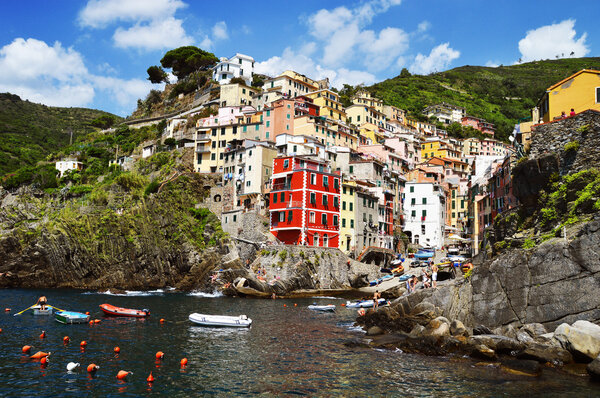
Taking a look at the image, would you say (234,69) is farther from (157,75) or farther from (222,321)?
(222,321)

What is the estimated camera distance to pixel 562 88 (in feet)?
124

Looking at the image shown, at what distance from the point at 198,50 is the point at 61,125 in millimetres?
85140

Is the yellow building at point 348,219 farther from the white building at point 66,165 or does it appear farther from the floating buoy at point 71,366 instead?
the white building at point 66,165

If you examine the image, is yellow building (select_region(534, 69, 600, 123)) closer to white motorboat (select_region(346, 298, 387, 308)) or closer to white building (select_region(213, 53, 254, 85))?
white motorboat (select_region(346, 298, 387, 308))

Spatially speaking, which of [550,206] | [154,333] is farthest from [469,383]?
[154,333]

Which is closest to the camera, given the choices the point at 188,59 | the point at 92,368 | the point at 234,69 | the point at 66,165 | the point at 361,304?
the point at 92,368

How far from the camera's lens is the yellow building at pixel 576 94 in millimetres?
36344

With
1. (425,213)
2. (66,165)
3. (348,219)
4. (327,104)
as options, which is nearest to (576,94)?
(348,219)

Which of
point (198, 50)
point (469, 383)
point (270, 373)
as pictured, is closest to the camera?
point (469, 383)

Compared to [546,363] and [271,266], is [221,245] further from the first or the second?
[546,363]

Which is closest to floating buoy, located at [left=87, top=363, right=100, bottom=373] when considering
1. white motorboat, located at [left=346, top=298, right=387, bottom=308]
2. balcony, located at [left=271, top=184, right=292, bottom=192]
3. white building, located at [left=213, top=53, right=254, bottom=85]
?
white motorboat, located at [left=346, top=298, right=387, bottom=308]

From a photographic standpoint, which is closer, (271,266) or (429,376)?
(429,376)

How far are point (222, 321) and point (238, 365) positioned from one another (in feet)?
39.7

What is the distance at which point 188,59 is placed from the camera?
401ft
